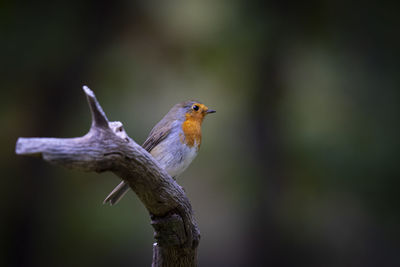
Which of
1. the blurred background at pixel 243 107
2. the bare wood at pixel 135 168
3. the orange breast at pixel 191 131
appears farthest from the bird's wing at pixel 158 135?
the blurred background at pixel 243 107

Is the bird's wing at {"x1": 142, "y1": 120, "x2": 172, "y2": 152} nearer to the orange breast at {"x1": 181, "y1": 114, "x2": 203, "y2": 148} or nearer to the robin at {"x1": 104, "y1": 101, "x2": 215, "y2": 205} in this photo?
the robin at {"x1": 104, "y1": 101, "x2": 215, "y2": 205}

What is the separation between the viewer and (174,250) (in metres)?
2.99

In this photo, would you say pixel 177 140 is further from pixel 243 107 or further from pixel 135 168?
pixel 243 107

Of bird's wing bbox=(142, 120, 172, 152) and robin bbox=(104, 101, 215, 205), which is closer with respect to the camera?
robin bbox=(104, 101, 215, 205)

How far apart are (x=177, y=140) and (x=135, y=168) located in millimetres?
1309

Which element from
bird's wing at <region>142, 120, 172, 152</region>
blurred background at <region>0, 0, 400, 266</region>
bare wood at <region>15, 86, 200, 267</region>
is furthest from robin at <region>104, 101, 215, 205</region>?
blurred background at <region>0, 0, 400, 266</region>

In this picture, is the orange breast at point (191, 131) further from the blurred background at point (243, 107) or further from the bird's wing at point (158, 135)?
the blurred background at point (243, 107)

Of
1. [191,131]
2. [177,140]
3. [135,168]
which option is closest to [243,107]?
[191,131]

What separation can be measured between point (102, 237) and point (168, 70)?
3235mm

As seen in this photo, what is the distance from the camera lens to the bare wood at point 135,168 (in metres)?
1.87

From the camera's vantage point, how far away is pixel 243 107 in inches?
314

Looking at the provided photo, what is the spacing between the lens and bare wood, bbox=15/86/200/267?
1.87m

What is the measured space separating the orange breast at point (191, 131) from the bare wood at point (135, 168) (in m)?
0.87

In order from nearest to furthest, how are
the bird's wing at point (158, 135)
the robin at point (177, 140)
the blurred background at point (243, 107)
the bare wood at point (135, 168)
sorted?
the bare wood at point (135, 168) → the robin at point (177, 140) → the bird's wing at point (158, 135) → the blurred background at point (243, 107)
